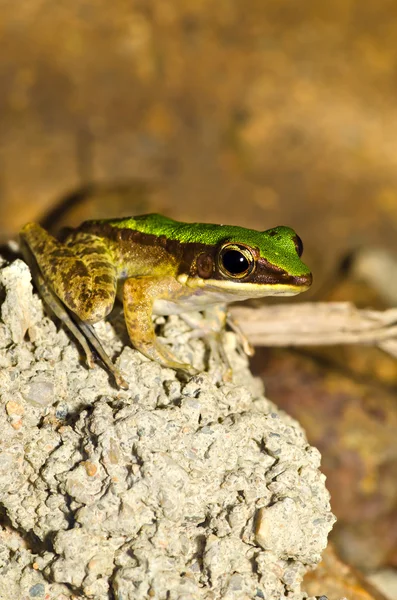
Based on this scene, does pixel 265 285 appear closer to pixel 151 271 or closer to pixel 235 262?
pixel 235 262

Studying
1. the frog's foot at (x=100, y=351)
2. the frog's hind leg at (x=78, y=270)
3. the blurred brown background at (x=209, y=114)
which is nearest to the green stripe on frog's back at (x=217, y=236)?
the frog's hind leg at (x=78, y=270)

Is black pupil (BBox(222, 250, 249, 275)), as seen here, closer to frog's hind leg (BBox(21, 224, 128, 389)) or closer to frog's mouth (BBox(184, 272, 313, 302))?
frog's mouth (BBox(184, 272, 313, 302))

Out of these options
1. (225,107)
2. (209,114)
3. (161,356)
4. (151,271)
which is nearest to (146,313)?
(161,356)

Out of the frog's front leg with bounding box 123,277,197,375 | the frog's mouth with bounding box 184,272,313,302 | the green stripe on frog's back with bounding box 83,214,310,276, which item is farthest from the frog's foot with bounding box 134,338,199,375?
the green stripe on frog's back with bounding box 83,214,310,276

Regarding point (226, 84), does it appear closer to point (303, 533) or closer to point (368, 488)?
point (368, 488)

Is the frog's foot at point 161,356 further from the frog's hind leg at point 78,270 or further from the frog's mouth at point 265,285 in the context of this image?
the frog's mouth at point 265,285

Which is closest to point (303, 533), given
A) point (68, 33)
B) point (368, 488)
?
point (368, 488)

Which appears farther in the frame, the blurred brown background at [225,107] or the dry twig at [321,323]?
the blurred brown background at [225,107]
